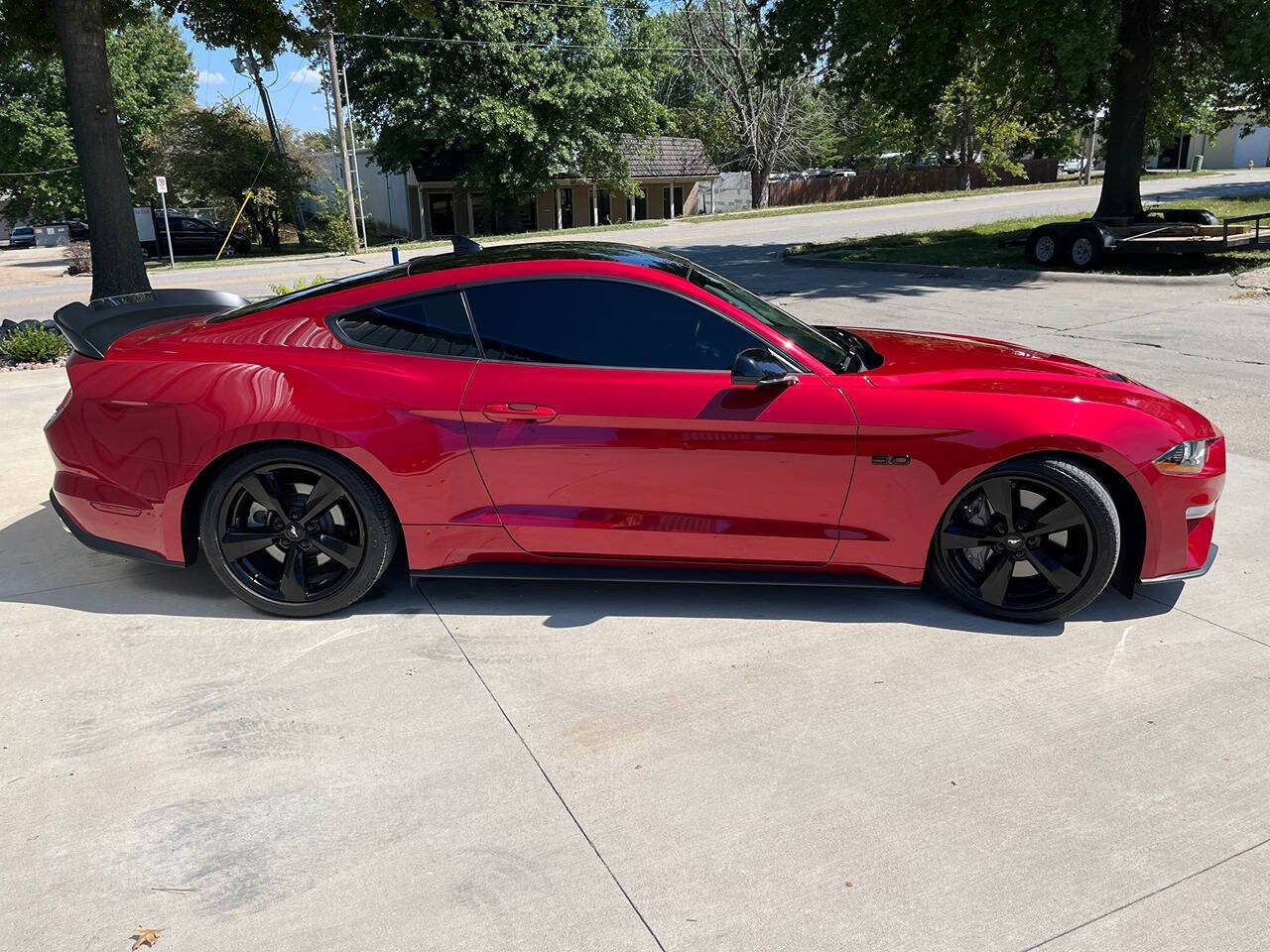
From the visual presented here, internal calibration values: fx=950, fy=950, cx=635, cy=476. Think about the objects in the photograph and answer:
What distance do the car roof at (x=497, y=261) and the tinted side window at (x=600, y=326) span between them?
0.63 feet

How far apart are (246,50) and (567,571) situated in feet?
49.7

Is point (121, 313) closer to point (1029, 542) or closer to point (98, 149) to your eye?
point (1029, 542)

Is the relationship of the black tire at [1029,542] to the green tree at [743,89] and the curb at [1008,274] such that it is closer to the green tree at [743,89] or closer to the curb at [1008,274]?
the curb at [1008,274]

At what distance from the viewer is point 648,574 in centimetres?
396

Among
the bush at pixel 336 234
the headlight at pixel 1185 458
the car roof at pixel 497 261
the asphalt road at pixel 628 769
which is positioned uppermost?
the bush at pixel 336 234

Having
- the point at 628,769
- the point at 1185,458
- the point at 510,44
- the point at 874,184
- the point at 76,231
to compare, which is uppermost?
the point at 510,44

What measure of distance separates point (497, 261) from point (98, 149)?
31.6 ft

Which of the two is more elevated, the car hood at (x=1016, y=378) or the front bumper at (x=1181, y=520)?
the car hood at (x=1016, y=378)

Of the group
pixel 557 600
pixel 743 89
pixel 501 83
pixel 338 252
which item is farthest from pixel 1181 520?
pixel 743 89

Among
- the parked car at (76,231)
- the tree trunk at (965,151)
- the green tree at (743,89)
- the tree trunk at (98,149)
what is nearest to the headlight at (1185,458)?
the tree trunk at (98,149)

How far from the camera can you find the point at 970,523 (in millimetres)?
3928

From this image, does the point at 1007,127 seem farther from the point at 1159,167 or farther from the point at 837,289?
the point at 837,289

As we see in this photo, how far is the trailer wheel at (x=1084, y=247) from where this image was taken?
49.8 ft

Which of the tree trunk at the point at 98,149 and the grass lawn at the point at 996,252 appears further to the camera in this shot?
the grass lawn at the point at 996,252
